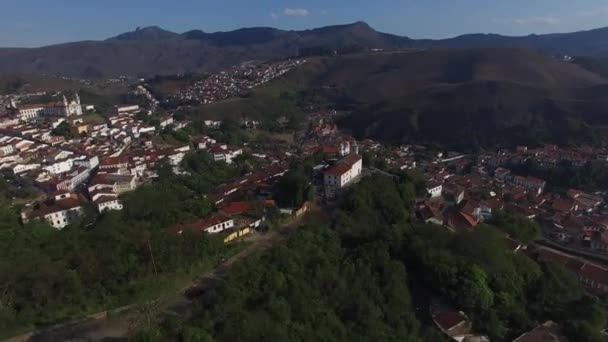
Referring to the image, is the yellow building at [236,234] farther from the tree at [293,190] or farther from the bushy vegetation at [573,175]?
the bushy vegetation at [573,175]

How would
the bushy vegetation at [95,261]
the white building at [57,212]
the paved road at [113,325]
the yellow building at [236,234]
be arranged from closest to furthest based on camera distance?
the paved road at [113,325] → the bushy vegetation at [95,261] → the yellow building at [236,234] → the white building at [57,212]

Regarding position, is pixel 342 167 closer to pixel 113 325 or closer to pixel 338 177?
pixel 338 177

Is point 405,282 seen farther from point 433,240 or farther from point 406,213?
point 406,213

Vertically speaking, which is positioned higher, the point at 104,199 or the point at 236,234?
the point at 104,199

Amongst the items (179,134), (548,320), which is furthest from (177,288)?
(179,134)

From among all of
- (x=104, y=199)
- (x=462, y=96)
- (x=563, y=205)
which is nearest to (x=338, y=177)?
(x=104, y=199)

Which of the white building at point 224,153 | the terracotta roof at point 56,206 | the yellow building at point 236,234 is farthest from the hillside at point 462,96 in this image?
the terracotta roof at point 56,206
